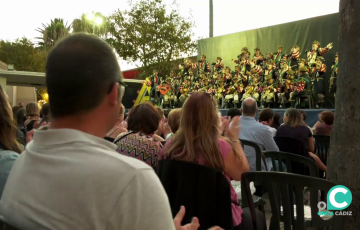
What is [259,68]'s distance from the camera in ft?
43.7

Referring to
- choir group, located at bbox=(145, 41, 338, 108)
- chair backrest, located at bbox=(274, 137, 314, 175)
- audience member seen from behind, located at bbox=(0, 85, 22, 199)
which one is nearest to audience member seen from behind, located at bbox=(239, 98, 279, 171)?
chair backrest, located at bbox=(274, 137, 314, 175)

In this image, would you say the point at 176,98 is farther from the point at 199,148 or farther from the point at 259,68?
the point at 199,148

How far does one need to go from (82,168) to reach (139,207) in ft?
0.52

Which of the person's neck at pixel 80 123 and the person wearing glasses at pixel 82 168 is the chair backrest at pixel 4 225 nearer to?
the person wearing glasses at pixel 82 168

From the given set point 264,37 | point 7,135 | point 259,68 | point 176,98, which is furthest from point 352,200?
point 176,98

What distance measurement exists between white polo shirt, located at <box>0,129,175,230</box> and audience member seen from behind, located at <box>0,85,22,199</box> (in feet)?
2.75

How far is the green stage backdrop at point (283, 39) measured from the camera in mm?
13078

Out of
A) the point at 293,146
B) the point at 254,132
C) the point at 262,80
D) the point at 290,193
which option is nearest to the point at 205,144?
the point at 290,193

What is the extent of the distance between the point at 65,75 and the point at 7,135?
46.6 inches

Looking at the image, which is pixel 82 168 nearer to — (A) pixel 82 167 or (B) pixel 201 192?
(A) pixel 82 167

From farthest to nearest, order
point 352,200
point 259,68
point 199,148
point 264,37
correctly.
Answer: point 264,37, point 259,68, point 352,200, point 199,148

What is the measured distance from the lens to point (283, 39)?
15141 mm

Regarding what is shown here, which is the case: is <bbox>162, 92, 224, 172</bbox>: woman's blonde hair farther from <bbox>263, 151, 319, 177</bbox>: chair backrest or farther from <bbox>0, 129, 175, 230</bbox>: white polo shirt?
<bbox>0, 129, 175, 230</bbox>: white polo shirt

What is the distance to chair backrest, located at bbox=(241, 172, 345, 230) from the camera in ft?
6.03
